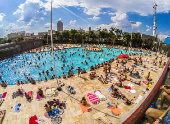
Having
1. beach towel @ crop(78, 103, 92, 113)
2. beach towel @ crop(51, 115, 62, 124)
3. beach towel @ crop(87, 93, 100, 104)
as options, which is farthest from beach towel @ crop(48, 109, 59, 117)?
beach towel @ crop(87, 93, 100, 104)

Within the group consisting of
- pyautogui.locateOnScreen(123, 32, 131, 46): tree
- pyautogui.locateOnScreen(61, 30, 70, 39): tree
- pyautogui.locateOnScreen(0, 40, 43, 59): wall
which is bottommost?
pyautogui.locateOnScreen(0, 40, 43, 59): wall

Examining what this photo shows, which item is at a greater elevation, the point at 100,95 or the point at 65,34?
the point at 65,34

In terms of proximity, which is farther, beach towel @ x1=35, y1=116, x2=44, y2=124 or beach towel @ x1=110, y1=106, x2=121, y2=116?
beach towel @ x1=110, y1=106, x2=121, y2=116

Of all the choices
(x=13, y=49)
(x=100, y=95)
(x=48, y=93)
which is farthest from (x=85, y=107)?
(x=13, y=49)

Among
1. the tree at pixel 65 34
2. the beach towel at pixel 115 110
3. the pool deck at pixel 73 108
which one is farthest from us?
the tree at pixel 65 34

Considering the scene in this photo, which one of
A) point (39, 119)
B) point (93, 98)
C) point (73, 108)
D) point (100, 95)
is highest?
point (100, 95)

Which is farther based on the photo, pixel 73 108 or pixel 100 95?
pixel 100 95

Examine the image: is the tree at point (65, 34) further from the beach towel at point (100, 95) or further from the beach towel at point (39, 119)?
the beach towel at point (39, 119)

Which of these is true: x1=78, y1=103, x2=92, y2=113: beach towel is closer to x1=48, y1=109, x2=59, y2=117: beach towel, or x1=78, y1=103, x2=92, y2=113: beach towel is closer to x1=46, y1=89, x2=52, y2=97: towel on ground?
x1=48, y1=109, x2=59, y2=117: beach towel

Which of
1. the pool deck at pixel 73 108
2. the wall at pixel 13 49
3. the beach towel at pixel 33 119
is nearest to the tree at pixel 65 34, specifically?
the wall at pixel 13 49

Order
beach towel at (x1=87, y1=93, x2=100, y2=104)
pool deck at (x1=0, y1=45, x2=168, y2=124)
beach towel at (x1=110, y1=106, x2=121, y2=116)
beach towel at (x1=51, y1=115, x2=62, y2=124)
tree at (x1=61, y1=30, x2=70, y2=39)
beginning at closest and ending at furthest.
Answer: beach towel at (x1=51, y1=115, x2=62, y2=124)
pool deck at (x1=0, y1=45, x2=168, y2=124)
beach towel at (x1=110, y1=106, x2=121, y2=116)
beach towel at (x1=87, y1=93, x2=100, y2=104)
tree at (x1=61, y1=30, x2=70, y2=39)

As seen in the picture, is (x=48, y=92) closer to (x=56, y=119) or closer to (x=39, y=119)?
(x=39, y=119)

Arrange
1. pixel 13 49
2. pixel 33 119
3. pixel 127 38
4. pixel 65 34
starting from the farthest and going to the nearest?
pixel 65 34, pixel 127 38, pixel 13 49, pixel 33 119
